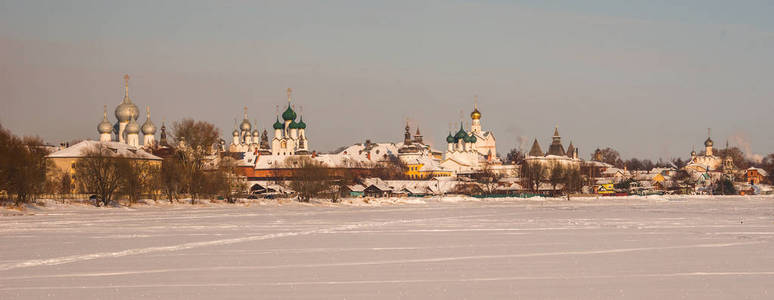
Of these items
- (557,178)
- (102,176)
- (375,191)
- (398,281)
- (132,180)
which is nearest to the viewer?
(398,281)

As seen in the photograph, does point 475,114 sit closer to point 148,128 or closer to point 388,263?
point 148,128

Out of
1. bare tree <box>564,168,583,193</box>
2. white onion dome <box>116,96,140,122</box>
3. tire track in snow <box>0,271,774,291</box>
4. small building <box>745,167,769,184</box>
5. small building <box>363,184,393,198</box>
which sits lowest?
tire track in snow <box>0,271,774,291</box>

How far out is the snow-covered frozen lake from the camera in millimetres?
14328

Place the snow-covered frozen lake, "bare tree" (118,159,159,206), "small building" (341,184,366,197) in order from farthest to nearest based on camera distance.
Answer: "small building" (341,184,366,197)
"bare tree" (118,159,159,206)
the snow-covered frozen lake

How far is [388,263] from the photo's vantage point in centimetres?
1839

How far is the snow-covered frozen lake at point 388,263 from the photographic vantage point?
14328 mm

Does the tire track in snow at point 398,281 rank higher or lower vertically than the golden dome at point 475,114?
lower

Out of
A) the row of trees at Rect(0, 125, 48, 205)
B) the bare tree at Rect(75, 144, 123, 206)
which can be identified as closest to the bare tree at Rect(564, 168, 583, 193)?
the bare tree at Rect(75, 144, 123, 206)

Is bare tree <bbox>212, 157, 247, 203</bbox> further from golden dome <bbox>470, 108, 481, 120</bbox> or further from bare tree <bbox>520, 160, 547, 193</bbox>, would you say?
golden dome <bbox>470, 108, 481, 120</bbox>

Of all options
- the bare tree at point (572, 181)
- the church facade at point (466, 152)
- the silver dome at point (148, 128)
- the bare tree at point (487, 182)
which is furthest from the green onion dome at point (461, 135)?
the silver dome at point (148, 128)

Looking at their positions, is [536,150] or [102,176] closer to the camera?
[102,176]

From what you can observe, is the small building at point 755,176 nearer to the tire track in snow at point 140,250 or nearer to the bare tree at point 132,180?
the bare tree at point 132,180

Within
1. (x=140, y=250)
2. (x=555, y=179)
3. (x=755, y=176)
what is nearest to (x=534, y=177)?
(x=555, y=179)

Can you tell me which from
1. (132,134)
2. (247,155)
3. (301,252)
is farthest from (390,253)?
(247,155)
